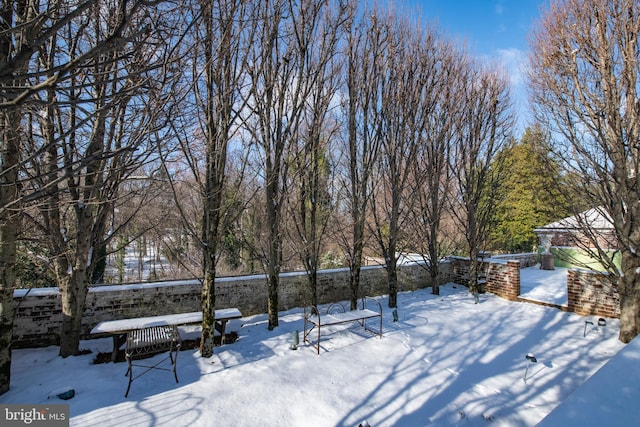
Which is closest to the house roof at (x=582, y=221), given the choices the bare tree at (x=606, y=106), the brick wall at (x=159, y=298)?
the bare tree at (x=606, y=106)

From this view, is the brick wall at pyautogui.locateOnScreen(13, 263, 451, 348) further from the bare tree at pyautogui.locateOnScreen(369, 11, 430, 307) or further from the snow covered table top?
the bare tree at pyautogui.locateOnScreen(369, 11, 430, 307)

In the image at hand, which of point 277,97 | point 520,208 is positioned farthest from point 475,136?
point 520,208

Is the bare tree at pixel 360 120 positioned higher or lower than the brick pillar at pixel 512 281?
higher

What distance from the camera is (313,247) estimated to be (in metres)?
7.20

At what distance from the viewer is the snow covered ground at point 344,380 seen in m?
3.60

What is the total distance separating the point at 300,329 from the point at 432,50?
853cm

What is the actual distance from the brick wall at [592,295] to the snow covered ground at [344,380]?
99 centimetres

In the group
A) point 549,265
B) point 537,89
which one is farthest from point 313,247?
point 549,265

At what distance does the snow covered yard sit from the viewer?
11.8ft

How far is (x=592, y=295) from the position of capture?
767cm

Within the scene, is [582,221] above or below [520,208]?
below

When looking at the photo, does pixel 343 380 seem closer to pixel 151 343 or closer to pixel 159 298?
pixel 151 343

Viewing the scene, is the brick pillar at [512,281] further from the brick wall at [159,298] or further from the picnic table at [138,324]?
the picnic table at [138,324]

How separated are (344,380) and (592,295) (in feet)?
23.2
